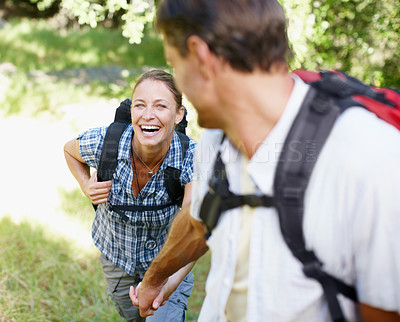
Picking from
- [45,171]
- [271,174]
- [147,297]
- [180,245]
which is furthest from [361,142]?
[45,171]

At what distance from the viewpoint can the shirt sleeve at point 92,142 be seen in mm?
2650

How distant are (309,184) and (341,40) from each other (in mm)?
7676

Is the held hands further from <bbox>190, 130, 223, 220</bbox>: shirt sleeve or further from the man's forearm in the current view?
<bbox>190, 130, 223, 220</bbox>: shirt sleeve

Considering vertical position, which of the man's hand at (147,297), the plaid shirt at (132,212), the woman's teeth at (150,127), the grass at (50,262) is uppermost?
the woman's teeth at (150,127)

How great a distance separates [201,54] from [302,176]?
1.34 ft

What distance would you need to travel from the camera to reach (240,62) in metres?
1.21

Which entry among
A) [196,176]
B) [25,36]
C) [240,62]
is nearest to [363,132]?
[240,62]

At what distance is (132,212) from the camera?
2607mm

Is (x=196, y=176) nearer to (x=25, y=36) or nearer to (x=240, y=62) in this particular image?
(x=240, y=62)

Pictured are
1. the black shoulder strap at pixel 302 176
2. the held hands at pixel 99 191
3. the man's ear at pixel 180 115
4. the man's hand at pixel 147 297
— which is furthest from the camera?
the man's ear at pixel 180 115

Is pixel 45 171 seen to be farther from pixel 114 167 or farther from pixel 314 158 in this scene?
pixel 314 158

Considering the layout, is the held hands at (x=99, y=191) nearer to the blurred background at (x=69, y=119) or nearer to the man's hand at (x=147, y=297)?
the man's hand at (x=147, y=297)

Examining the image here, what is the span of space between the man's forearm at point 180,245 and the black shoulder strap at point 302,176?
53cm

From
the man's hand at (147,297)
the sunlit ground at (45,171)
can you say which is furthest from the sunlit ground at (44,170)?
the man's hand at (147,297)
